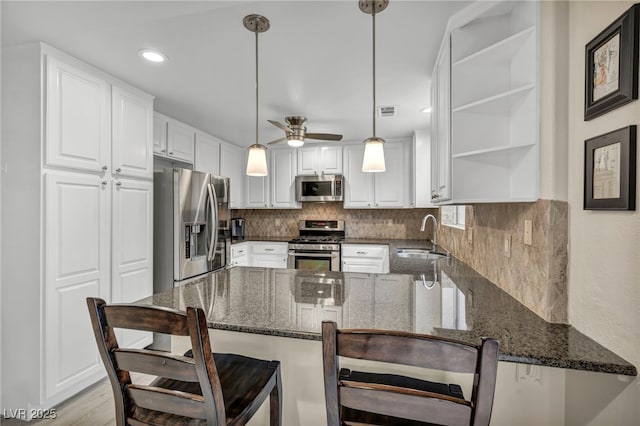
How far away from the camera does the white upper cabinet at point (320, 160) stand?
4402mm

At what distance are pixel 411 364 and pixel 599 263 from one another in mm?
772

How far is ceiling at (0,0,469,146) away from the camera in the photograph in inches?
59.9

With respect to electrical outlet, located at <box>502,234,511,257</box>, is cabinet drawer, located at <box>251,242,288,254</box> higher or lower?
lower

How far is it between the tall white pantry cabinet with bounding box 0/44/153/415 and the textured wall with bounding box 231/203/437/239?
9.45 feet

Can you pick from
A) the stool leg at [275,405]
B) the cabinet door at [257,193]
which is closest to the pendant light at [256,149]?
the stool leg at [275,405]

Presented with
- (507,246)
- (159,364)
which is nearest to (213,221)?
(159,364)

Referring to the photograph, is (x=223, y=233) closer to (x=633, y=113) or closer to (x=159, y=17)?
(x=159, y=17)

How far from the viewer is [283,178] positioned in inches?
181

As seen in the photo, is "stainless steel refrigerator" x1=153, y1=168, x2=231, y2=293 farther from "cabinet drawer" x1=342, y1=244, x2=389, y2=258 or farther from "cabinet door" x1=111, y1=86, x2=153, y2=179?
"cabinet drawer" x1=342, y1=244, x2=389, y2=258

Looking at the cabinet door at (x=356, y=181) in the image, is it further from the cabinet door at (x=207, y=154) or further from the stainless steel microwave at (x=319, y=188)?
the cabinet door at (x=207, y=154)

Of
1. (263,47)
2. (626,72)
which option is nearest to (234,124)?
(263,47)

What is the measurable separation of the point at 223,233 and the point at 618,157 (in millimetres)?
3309

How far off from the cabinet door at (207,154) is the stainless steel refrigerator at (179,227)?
0.70 m

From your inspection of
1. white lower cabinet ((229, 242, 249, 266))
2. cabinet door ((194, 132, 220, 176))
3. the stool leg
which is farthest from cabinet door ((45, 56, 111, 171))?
white lower cabinet ((229, 242, 249, 266))
